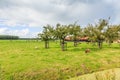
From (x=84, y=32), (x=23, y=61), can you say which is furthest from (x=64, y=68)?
(x=84, y=32)

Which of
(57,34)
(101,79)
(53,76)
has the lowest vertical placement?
(53,76)

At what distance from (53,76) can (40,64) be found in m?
3.31

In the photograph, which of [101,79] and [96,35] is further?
[96,35]

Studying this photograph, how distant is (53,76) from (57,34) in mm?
17934

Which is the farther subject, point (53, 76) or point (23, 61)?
point (23, 61)

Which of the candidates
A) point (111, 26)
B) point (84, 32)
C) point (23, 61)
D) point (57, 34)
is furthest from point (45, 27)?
point (23, 61)

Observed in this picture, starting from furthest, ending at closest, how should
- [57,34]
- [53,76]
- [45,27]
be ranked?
[45,27]
[57,34]
[53,76]

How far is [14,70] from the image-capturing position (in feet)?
83.6

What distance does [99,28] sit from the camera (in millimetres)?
48781

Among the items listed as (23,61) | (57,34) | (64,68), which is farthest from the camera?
(57,34)

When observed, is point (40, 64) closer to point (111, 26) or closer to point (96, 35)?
point (96, 35)

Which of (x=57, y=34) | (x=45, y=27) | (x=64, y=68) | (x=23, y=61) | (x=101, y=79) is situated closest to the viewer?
(x=101, y=79)

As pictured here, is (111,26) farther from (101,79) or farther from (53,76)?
(101,79)

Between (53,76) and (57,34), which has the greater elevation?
(57,34)
